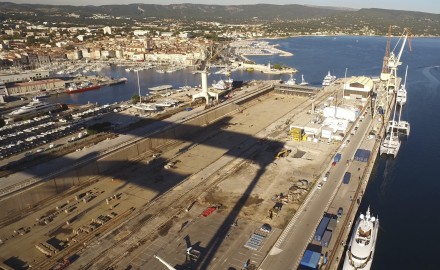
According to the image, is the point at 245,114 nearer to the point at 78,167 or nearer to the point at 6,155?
the point at 78,167

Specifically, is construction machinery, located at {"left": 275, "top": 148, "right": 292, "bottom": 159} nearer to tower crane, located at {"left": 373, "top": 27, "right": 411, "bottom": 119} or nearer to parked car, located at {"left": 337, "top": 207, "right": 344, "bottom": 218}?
parked car, located at {"left": 337, "top": 207, "right": 344, "bottom": 218}

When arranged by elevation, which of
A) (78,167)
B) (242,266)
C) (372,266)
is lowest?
(372,266)

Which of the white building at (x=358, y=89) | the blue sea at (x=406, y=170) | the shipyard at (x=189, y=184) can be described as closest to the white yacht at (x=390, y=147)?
the shipyard at (x=189, y=184)

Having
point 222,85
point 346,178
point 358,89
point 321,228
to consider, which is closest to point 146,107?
point 222,85

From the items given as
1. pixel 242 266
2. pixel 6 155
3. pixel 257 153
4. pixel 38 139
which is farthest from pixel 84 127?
pixel 242 266

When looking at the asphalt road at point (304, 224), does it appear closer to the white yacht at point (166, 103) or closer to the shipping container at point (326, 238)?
the shipping container at point (326, 238)

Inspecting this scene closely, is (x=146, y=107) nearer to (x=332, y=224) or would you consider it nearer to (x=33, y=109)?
(x=33, y=109)

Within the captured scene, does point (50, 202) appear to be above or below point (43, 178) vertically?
below
